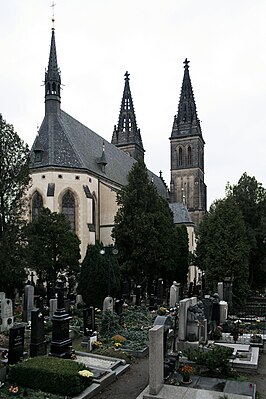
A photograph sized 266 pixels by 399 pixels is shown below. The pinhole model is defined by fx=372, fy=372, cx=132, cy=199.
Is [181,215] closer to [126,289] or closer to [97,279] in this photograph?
[126,289]

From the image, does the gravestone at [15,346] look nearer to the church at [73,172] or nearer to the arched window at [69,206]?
the church at [73,172]

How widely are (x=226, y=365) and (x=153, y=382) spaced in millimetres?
2979

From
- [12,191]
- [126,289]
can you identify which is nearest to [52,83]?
[12,191]

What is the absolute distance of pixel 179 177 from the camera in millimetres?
69812

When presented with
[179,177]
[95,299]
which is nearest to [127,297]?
[95,299]

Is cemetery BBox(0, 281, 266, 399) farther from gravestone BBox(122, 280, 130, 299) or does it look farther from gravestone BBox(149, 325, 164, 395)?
gravestone BBox(122, 280, 130, 299)

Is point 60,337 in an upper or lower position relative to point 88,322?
upper

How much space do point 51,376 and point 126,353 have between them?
4.12 m

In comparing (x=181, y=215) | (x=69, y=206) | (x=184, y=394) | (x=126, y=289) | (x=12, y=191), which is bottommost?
(x=126, y=289)

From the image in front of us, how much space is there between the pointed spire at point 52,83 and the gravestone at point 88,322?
27994 millimetres

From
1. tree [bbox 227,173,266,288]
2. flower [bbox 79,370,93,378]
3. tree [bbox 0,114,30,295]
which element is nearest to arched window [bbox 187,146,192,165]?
tree [bbox 227,173,266,288]

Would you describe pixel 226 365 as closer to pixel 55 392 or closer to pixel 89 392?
pixel 89 392

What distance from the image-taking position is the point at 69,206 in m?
35.9

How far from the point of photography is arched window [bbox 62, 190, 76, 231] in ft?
117
